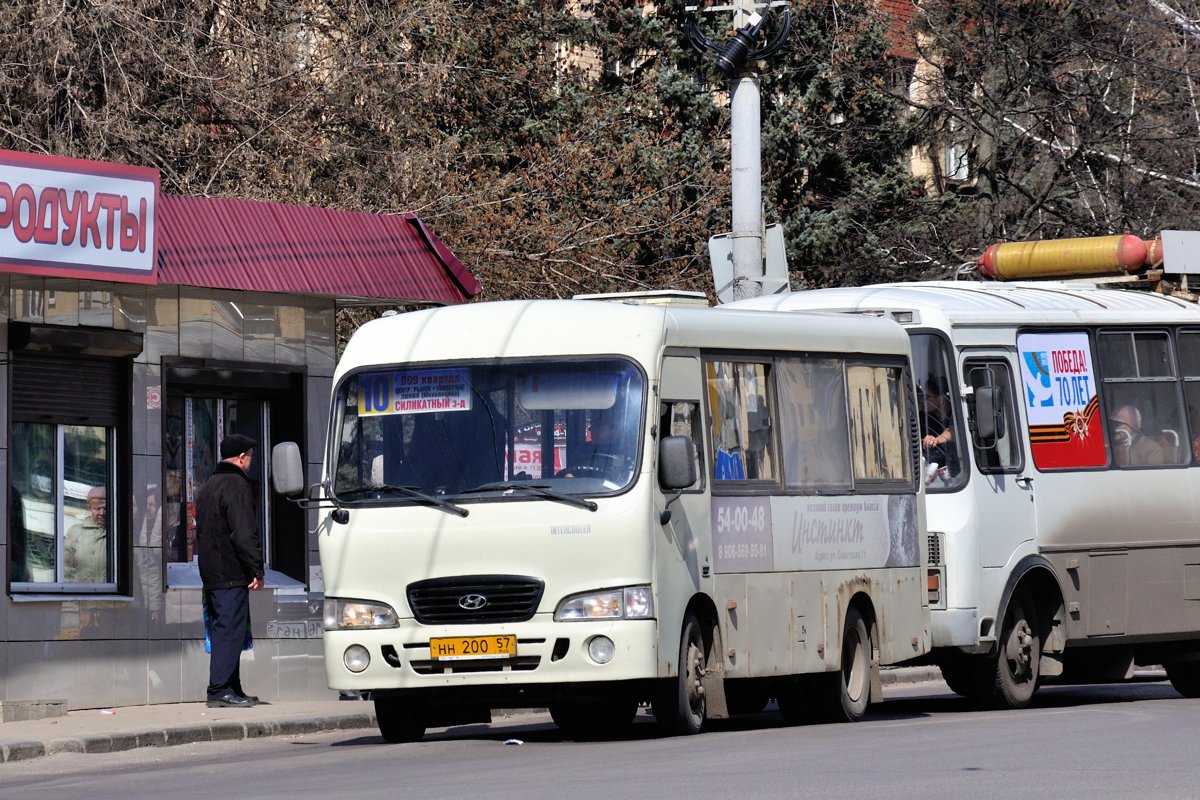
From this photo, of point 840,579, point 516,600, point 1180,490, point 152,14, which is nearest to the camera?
point 516,600

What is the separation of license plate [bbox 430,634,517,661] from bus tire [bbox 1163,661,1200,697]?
7.32m

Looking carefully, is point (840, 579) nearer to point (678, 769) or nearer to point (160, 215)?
point (678, 769)

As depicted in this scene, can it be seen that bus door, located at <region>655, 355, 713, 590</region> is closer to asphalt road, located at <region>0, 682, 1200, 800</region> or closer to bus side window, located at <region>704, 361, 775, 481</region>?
bus side window, located at <region>704, 361, 775, 481</region>

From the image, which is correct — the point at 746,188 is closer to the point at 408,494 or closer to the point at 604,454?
the point at 604,454

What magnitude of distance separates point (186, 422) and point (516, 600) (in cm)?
618

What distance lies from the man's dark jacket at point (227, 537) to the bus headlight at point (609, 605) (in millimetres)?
4108

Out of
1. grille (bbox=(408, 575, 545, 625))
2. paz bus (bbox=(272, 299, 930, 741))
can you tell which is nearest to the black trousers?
paz bus (bbox=(272, 299, 930, 741))

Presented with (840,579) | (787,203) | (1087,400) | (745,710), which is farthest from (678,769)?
(787,203)

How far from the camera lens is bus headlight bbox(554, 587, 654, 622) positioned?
12.8 metres

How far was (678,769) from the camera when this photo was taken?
10.9 metres

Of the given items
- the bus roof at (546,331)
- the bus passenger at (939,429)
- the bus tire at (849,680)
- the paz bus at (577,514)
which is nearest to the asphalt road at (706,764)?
the bus tire at (849,680)

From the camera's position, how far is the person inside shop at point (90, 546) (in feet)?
56.2

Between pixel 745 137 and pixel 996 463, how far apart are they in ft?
15.6

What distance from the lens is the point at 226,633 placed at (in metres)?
16.3
